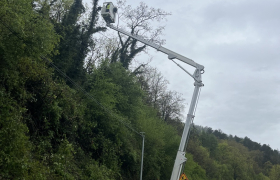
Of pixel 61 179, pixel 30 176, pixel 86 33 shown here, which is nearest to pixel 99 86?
pixel 86 33

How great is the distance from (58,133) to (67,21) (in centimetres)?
1207

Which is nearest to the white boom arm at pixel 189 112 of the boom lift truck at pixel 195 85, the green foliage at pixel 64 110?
the boom lift truck at pixel 195 85

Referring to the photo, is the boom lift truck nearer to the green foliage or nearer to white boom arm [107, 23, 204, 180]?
white boom arm [107, 23, 204, 180]

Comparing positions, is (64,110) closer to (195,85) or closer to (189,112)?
(189,112)

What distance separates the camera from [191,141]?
51688 mm

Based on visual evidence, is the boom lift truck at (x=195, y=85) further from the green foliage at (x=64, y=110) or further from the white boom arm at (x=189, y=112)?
the green foliage at (x=64, y=110)

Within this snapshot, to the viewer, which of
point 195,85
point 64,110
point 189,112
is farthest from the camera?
point 64,110

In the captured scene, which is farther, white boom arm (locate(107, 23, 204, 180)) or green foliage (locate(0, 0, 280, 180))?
white boom arm (locate(107, 23, 204, 180))

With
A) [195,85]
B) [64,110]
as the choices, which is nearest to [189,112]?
[195,85]

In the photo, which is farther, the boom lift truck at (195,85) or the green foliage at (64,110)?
the boom lift truck at (195,85)

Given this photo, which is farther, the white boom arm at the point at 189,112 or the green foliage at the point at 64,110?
the white boom arm at the point at 189,112

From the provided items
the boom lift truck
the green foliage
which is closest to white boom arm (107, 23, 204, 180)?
the boom lift truck

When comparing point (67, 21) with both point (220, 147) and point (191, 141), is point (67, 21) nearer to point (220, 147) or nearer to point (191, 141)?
point (191, 141)

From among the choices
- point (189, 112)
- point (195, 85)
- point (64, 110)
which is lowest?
point (64, 110)
